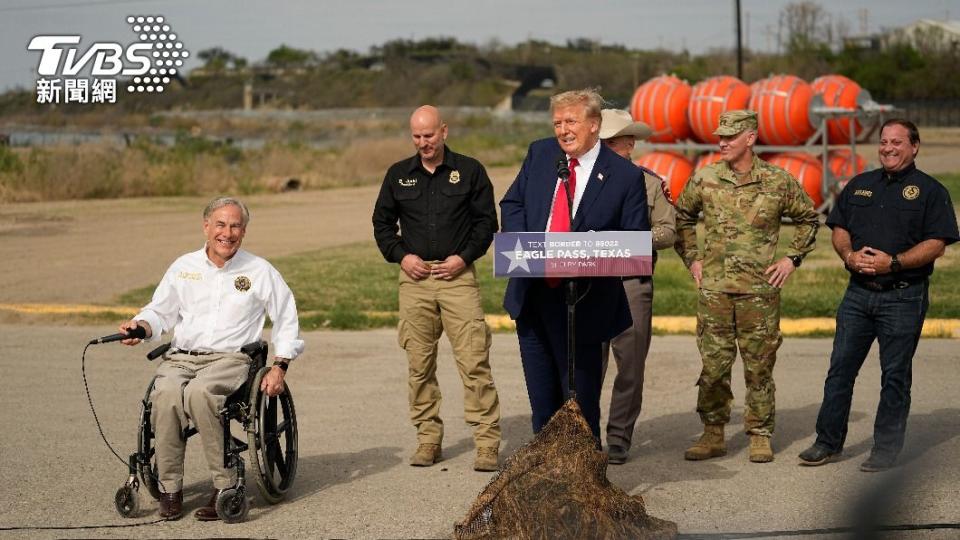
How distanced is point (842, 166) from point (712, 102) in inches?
100

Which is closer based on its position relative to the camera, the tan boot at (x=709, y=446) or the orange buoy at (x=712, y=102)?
the tan boot at (x=709, y=446)

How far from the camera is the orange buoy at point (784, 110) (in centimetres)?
2262

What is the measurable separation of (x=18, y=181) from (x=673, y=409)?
22.2m

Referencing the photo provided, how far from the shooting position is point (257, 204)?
28.8 m

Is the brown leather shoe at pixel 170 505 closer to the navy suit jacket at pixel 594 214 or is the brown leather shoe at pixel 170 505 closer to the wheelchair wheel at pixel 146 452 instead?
the wheelchair wheel at pixel 146 452

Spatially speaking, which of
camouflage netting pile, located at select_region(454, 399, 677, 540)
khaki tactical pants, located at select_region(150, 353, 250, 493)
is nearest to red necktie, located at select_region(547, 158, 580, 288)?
camouflage netting pile, located at select_region(454, 399, 677, 540)

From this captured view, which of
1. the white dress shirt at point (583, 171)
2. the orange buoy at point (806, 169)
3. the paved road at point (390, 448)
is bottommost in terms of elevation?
the paved road at point (390, 448)

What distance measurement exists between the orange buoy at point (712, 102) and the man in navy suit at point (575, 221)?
1718 cm

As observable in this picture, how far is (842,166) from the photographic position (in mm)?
23172

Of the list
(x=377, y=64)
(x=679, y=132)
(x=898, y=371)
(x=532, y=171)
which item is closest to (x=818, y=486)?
(x=898, y=371)

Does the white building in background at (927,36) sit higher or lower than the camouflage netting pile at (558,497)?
higher

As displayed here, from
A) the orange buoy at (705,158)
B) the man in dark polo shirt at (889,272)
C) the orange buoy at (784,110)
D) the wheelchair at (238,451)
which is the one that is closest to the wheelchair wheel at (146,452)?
the wheelchair at (238,451)

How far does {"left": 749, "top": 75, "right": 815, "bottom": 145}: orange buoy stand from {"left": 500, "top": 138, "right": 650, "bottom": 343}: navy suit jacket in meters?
16.8

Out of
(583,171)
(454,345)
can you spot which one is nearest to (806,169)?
(454,345)
